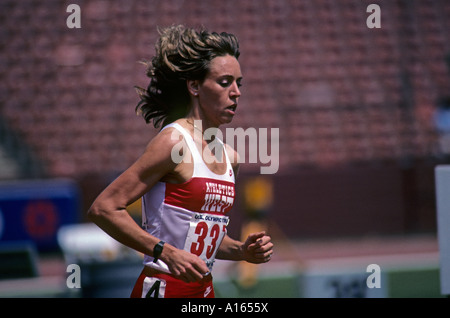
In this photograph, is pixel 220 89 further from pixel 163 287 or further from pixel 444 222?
pixel 444 222

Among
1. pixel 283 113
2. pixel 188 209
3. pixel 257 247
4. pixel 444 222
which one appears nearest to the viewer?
pixel 188 209

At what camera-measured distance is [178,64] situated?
11.5 feet

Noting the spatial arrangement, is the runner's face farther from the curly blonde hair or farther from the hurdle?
the hurdle

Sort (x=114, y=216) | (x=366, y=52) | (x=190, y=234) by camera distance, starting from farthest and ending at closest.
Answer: (x=366, y=52), (x=190, y=234), (x=114, y=216)

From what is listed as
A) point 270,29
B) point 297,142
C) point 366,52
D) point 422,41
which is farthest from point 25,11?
point 422,41

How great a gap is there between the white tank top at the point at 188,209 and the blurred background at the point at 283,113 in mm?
7102

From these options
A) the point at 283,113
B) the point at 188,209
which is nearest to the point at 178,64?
the point at 188,209

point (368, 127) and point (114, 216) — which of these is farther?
point (368, 127)

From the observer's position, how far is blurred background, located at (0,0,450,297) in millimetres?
11711

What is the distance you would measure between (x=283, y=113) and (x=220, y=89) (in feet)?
33.8

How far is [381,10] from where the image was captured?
1471cm
